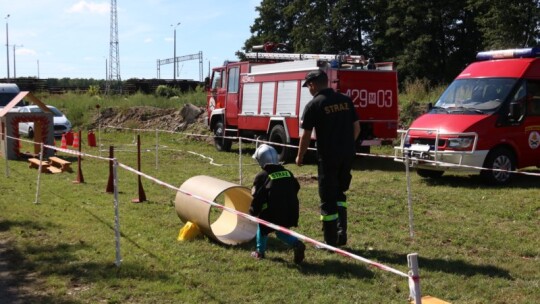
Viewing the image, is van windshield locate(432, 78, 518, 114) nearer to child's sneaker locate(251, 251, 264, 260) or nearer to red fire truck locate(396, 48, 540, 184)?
red fire truck locate(396, 48, 540, 184)

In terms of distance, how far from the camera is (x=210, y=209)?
24.0 ft

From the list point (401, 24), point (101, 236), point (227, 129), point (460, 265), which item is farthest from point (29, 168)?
point (401, 24)

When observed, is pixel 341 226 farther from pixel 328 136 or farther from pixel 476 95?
pixel 476 95

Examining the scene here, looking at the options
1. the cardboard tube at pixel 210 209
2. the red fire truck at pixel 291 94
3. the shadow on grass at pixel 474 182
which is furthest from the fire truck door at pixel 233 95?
the cardboard tube at pixel 210 209

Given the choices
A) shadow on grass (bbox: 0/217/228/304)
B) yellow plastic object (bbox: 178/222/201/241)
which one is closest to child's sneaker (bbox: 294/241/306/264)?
shadow on grass (bbox: 0/217/228/304)

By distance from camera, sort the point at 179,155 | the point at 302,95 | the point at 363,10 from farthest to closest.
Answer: the point at 363,10 → the point at 179,155 → the point at 302,95

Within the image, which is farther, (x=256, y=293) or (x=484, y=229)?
(x=484, y=229)

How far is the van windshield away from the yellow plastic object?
670cm

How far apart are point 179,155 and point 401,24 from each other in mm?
33880

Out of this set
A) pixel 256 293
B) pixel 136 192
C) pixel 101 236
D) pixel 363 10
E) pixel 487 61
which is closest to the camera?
pixel 256 293

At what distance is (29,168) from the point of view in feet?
50.9

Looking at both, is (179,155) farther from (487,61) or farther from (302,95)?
(487,61)

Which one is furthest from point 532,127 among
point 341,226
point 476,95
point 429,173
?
point 341,226

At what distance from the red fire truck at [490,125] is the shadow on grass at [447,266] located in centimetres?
469
